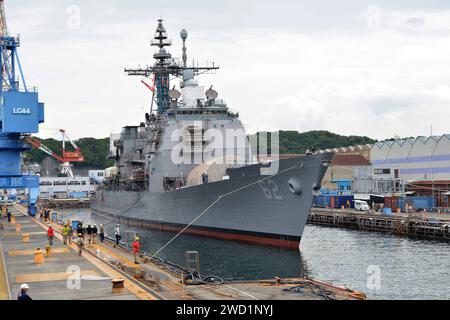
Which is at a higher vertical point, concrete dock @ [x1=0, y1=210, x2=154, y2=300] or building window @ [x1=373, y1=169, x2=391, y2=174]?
building window @ [x1=373, y1=169, x2=391, y2=174]

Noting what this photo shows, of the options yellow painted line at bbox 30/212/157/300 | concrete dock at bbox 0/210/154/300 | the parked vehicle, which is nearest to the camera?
yellow painted line at bbox 30/212/157/300

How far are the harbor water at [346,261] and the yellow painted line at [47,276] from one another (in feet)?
22.2

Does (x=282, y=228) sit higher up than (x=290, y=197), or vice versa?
(x=290, y=197)

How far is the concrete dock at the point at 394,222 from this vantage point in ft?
111

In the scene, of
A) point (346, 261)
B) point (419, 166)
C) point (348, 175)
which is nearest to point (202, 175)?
point (346, 261)

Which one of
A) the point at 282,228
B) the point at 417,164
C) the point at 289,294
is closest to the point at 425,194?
the point at 417,164

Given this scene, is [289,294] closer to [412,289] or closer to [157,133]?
[412,289]

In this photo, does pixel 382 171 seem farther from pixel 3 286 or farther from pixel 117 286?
pixel 3 286

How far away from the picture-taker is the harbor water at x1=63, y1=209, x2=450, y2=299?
66.0ft

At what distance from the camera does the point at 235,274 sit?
73.9 ft

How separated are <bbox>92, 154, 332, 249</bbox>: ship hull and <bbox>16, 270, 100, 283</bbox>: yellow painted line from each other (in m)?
11.6

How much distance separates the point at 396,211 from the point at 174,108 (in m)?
20.8

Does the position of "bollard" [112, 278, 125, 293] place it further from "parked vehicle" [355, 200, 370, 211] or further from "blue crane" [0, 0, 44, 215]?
"parked vehicle" [355, 200, 370, 211]

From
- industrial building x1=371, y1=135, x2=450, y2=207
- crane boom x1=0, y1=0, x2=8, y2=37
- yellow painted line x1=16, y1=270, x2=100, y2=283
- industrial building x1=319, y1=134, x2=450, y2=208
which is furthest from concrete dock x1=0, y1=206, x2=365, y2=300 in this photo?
industrial building x1=371, y1=135, x2=450, y2=207
